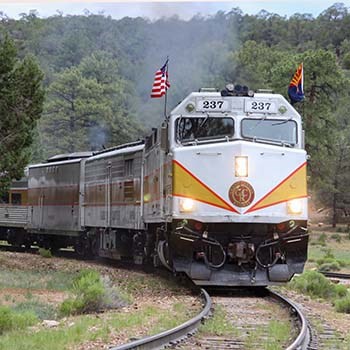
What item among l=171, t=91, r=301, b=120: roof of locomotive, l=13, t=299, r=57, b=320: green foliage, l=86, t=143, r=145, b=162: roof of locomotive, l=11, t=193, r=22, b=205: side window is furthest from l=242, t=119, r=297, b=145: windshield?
l=11, t=193, r=22, b=205: side window

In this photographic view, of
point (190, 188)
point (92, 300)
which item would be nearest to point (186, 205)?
point (190, 188)

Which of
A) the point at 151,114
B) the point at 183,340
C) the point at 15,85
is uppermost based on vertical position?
the point at 151,114

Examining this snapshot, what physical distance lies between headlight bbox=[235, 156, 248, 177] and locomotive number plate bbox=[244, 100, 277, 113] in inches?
46.9

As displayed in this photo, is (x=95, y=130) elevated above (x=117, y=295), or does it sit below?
above

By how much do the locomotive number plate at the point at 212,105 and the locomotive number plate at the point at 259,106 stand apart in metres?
0.38

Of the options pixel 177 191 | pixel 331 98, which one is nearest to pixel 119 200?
pixel 177 191

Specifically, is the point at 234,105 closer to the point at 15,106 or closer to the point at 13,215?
the point at 15,106

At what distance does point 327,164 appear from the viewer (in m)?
47.4

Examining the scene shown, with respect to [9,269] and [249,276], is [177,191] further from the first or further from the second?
[9,269]

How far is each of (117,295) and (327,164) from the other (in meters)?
36.4

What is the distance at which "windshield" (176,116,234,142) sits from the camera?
1412 cm

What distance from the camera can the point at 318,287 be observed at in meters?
15.9

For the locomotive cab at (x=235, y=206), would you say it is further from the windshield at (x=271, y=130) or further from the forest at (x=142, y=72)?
the forest at (x=142, y=72)

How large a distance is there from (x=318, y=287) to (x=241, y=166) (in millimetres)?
3914
